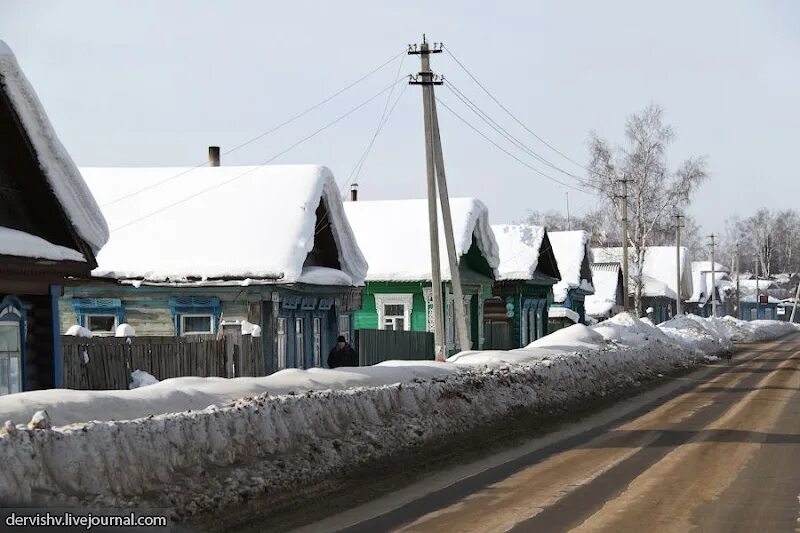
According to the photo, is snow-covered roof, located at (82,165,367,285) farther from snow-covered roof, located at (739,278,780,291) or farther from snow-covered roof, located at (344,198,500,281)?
snow-covered roof, located at (739,278,780,291)

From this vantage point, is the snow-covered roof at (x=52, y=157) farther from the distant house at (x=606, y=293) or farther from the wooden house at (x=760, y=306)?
the wooden house at (x=760, y=306)

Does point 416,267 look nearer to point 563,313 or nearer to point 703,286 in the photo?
point 563,313

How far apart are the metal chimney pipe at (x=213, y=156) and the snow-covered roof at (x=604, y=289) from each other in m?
43.4

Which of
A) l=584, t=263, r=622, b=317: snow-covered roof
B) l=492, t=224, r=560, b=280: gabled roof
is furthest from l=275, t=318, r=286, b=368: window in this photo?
l=584, t=263, r=622, b=317: snow-covered roof

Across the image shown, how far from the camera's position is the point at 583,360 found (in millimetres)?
29141

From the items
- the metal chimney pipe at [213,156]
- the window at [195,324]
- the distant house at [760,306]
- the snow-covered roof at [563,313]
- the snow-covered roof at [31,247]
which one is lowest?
the distant house at [760,306]

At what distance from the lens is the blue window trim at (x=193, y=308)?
2864cm

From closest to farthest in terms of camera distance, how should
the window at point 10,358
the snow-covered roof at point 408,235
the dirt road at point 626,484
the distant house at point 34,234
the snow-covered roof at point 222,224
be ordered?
the dirt road at point 626,484 → the distant house at point 34,234 → the window at point 10,358 → the snow-covered roof at point 222,224 → the snow-covered roof at point 408,235

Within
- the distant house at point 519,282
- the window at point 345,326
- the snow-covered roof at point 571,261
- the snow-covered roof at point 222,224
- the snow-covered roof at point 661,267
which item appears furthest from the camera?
the snow-covered roof at point 661,267

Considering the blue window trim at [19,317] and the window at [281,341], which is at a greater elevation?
the blue window trim at [19,317]

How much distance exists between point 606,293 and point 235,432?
72.6 metres

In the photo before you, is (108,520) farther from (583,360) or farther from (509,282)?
(509,282)

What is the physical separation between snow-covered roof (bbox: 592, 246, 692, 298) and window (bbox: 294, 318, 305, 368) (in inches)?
2128

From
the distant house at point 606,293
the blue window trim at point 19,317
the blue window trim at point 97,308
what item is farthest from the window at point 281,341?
the distant house at point 606,293
